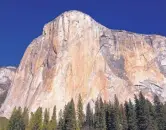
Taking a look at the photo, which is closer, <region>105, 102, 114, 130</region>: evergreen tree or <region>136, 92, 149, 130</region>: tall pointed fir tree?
<region>136, 92, 149, 130</region>: tall pointed fir tree

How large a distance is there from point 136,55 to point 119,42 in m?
7.55

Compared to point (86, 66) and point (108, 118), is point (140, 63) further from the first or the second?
point (108, 118)

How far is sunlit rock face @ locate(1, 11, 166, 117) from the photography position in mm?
98500

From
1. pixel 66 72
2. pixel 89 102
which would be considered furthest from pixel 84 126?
pixel 66 72

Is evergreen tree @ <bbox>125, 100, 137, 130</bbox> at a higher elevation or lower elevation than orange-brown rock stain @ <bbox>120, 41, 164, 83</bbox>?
lower

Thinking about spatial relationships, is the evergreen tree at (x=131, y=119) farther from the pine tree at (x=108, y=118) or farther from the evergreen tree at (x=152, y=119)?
the pine tree at (x=108, y=118)

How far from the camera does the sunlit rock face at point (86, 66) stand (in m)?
98.5

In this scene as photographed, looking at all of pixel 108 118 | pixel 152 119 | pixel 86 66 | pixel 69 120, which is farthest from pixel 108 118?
pixel 86 66

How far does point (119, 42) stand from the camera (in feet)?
364

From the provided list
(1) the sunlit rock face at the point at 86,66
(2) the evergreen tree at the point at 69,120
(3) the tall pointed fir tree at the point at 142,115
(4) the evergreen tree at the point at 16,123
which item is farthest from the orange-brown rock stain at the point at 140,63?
(4) the evergreen tree at the point at 16,123

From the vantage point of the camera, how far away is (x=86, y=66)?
102625 mm

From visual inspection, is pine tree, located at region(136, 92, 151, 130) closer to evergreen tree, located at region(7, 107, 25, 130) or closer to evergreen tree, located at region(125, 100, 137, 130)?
evergreen tree, located at region(125, 100, 137, 130)

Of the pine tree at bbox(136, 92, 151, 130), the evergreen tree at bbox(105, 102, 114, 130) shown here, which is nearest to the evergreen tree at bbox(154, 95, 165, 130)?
the pine tree at bbox(136, 92, 151, 130)

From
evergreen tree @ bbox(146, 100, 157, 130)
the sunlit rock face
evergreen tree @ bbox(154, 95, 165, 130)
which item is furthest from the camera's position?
the sunlit rock face
